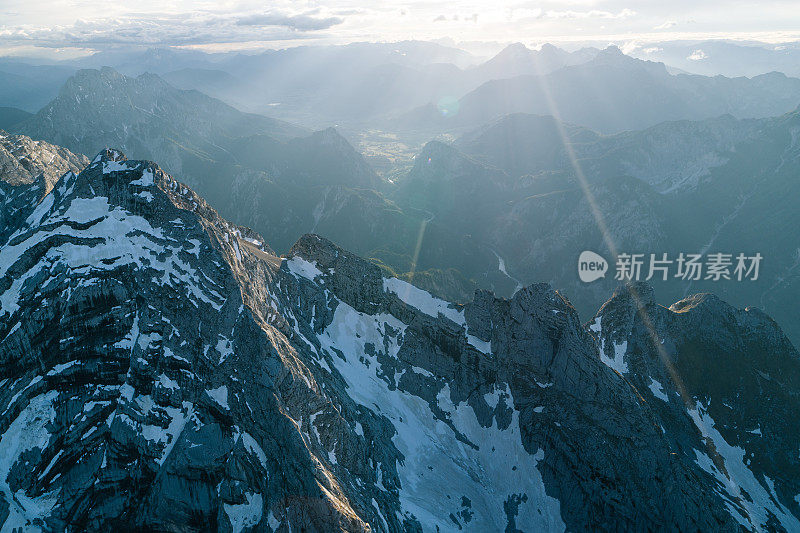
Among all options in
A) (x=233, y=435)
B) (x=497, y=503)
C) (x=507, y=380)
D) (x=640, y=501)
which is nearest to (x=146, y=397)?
(x=233, y=435)

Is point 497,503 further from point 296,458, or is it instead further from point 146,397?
point 146,397

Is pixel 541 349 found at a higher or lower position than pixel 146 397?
lower

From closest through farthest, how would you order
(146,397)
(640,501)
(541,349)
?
(146,397)
(640,501)
(541,349)

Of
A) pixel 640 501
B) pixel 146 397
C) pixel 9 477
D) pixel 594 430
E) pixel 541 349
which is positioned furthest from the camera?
pixel 541 349

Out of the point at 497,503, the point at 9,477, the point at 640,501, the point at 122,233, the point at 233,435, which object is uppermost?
the point at 122,233

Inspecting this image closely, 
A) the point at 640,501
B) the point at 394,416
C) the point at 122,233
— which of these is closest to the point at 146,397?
the point at 122,233

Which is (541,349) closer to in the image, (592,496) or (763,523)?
(592,496)

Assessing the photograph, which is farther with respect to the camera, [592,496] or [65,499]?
[592,496]
